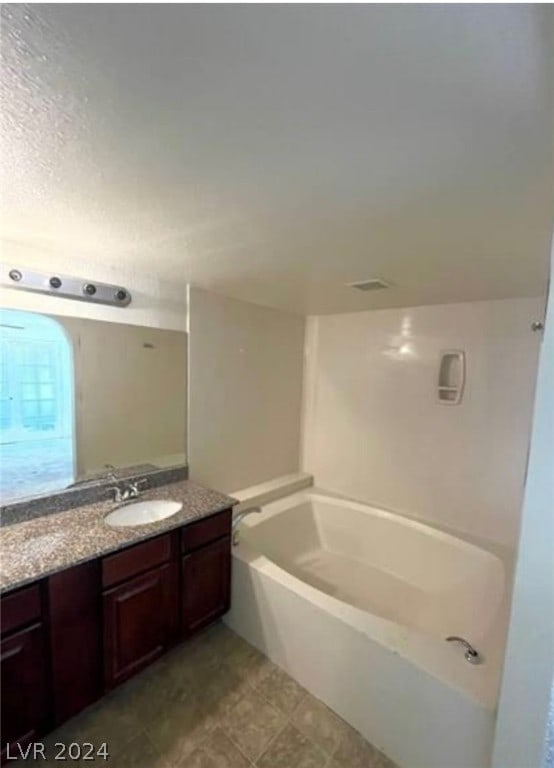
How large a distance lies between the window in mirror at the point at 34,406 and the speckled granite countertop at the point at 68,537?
0.59 ft

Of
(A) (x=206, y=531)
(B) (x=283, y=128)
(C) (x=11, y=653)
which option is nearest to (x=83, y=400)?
(A) (x=206, y=531)

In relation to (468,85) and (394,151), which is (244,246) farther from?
(468,85)

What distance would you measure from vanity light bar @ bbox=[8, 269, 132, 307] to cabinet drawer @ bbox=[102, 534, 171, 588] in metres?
1.26

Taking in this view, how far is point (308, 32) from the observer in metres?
0.55

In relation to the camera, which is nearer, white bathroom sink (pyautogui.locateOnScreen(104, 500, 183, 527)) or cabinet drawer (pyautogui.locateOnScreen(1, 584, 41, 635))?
cabinet drawer (pyautogui.locateOnScreen(1, 584, 41, 635))

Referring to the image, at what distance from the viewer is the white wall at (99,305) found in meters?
1.59

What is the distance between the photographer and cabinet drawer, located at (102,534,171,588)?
4.78 feet

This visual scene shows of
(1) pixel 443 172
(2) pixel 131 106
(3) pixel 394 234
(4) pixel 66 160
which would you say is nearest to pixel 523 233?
(3) pixel 394 234

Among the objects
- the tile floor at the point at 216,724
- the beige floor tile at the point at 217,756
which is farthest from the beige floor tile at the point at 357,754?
the beige floor tile at the point at 217,756

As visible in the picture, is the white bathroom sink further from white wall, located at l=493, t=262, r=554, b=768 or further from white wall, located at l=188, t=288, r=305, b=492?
white wall, located at l=493, t=262, r=554, b=768

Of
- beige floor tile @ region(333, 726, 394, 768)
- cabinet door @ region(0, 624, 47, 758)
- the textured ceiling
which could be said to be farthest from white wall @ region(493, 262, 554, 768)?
cabinet door @ region(0, 624, 47, 758)

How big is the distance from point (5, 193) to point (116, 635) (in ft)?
5.78

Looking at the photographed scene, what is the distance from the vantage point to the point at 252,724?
1514mm

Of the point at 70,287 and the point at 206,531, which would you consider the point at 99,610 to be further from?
the point at 70,287
